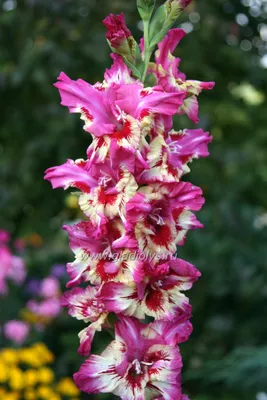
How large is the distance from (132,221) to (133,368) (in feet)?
0.78

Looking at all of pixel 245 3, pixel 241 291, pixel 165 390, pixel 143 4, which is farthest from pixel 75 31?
pixel 165 390

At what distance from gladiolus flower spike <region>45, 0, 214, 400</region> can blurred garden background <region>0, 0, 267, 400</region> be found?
2.00 meters

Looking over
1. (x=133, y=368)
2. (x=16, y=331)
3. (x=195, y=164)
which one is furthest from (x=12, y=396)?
(x=195, y=164)

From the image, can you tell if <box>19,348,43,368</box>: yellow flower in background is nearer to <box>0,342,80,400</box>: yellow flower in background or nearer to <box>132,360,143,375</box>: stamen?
<box>0,342,80,400</box>: yellow flower in background

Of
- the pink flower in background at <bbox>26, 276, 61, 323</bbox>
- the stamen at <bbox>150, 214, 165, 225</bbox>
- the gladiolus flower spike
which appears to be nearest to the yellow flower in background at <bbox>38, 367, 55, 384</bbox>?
the pink flower in background at <bbox>26, 276, 61, 323</bbox>

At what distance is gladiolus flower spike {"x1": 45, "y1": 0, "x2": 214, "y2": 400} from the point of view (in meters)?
1.00

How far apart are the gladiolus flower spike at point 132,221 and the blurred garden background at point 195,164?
2001 millimetres

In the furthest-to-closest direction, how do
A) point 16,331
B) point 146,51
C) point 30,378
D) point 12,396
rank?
point 16,331
point 30,378
point 12,396
point 146,51

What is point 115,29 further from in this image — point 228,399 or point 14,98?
point 14,98

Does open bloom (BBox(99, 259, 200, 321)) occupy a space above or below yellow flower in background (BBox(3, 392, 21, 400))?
above

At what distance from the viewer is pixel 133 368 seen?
1048 mm

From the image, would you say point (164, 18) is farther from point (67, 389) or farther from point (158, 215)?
point (67, 389)

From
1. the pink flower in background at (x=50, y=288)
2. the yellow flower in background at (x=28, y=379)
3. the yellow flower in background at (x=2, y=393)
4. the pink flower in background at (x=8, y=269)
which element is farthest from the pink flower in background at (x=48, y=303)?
the yellow flower in background at (x=2, y=393)

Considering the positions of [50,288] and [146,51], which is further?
[50,288]
